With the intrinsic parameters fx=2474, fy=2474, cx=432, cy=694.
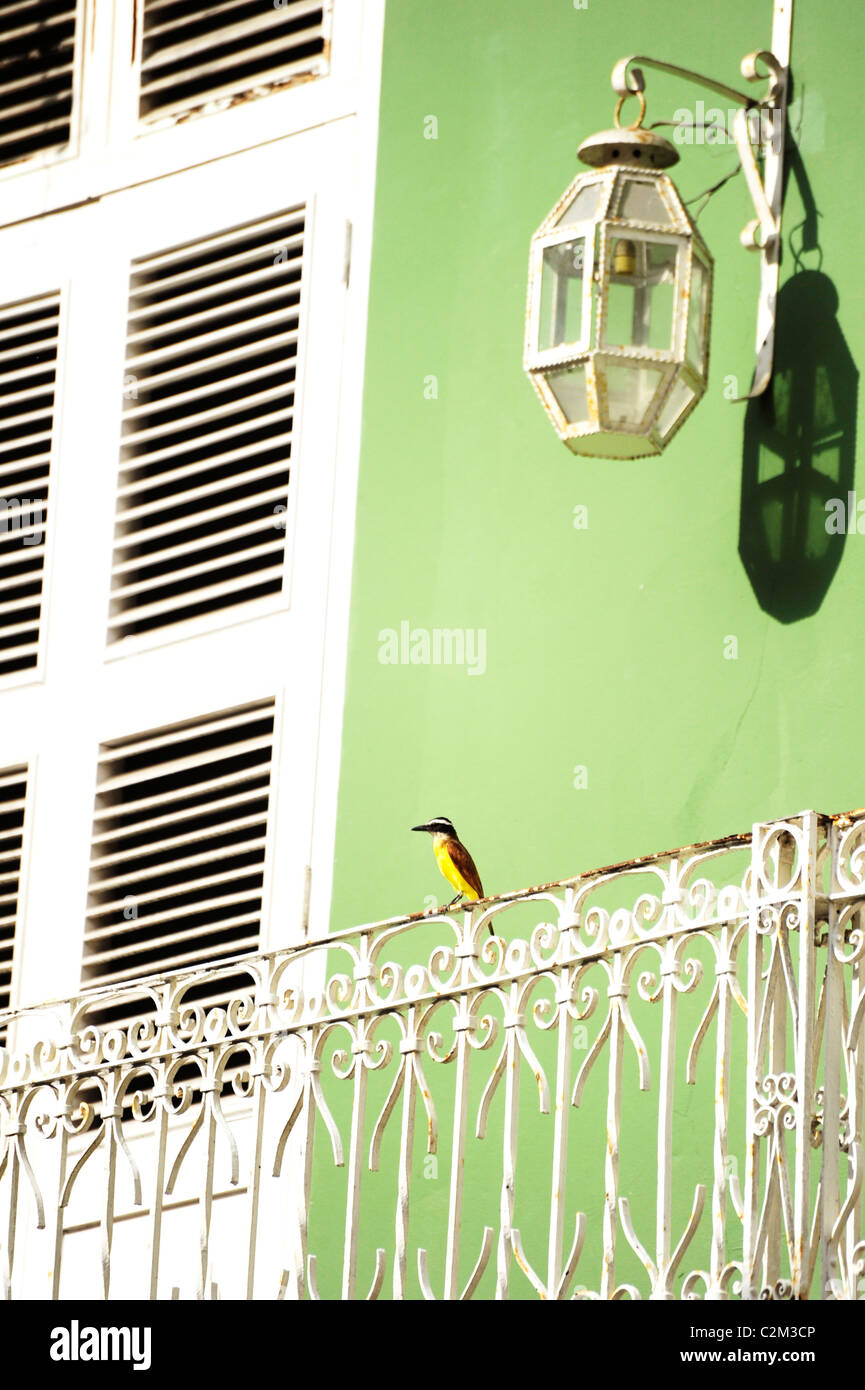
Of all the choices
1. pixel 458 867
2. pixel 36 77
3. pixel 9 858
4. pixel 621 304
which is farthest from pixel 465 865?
pixel 36 77

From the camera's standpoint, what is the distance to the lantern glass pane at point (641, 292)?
265 inches

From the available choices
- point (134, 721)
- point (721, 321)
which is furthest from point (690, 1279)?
point (134, 721)

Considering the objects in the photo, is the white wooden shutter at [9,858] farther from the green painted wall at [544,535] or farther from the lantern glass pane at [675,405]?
the lantern glass pane at [675,405]

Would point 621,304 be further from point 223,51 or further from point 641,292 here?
point 223,51

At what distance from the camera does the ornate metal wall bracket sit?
7031 mm

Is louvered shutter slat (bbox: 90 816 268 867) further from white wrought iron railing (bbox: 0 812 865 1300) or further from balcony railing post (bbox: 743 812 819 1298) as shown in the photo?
balcony railing post (bbox: 743 812 819 1298)

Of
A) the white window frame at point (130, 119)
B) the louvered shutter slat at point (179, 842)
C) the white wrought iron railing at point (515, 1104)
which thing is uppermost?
the white window frame at point (130, 119)

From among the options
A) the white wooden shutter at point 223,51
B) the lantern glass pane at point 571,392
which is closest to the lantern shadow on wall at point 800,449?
the lantern glass pane at point 571,392

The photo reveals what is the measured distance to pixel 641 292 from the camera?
267 inches

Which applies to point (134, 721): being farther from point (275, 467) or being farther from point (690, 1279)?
point (690, 1279)

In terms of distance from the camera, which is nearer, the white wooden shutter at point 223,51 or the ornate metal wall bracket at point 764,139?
the ornate metal wall bracket at point 764,139

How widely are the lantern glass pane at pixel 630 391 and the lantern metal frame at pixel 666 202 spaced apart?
31 mm

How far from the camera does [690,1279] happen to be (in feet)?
17.2

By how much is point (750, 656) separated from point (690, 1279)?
217 cm
